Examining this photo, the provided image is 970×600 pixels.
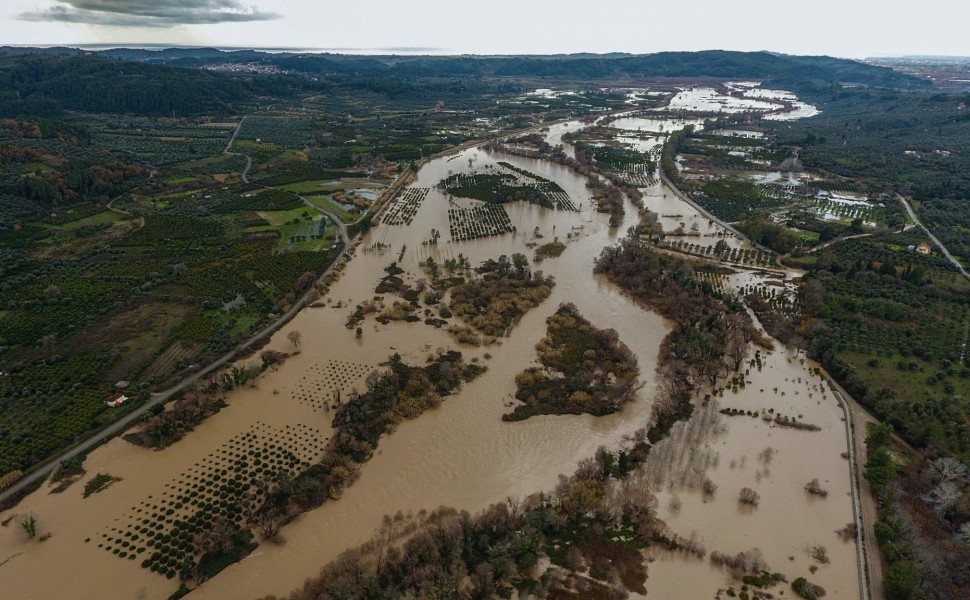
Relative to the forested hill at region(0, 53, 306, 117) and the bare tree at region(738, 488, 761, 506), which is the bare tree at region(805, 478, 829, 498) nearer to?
the bare tree at region(738, 488, 761, 506)

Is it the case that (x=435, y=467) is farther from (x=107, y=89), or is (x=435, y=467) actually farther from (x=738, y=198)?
(x=107, y=89)

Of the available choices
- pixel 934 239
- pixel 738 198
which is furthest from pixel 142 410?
pixel 934 239

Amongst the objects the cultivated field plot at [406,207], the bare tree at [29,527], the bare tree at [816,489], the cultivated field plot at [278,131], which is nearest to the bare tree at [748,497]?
the bare tree at [816,489]

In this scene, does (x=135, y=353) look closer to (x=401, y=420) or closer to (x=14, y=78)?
(x=401, y=420)

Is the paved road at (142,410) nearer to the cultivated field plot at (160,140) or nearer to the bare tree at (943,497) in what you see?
the bare tree at (943,497)

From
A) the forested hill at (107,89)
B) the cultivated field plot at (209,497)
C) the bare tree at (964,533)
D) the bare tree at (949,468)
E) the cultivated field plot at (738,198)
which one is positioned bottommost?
the cultivated field plot at (209,497)

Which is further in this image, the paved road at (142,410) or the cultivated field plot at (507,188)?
the cultivated field plot at (507,188)

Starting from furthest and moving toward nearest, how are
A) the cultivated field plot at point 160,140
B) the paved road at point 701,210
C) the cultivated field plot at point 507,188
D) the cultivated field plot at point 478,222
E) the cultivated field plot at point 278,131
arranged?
the cultivated field plot at point 278,131, the cultivated field plot at point 160,140, the cultivated field plot at point 507,188, the cultivated field plot at point 478,222, the paved road at point 701,210
